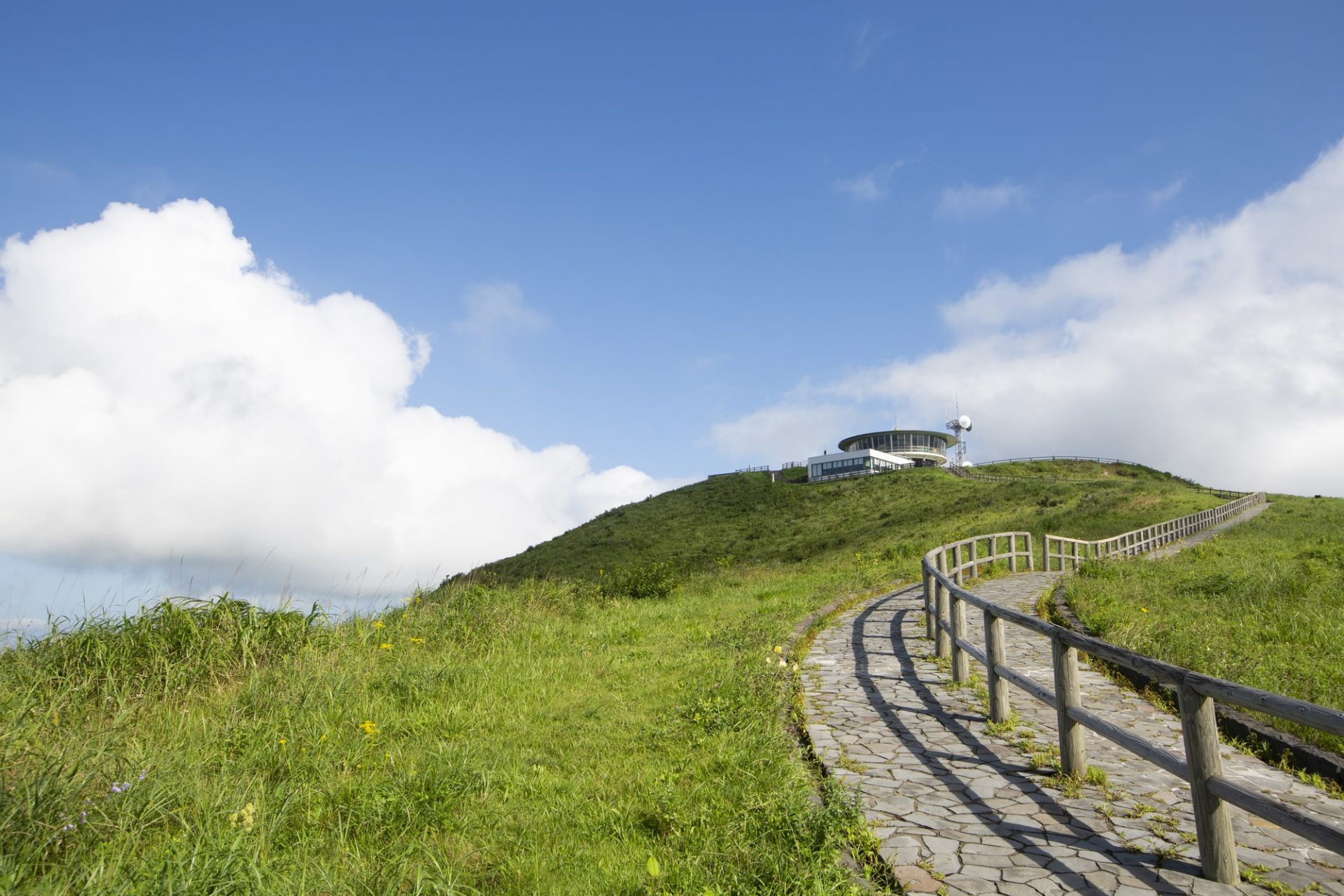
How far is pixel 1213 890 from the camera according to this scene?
3893 millimetres

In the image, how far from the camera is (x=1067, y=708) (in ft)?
18.3

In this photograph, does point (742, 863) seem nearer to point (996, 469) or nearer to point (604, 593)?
point (604, 593)

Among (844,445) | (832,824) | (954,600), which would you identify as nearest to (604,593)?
(954,600)

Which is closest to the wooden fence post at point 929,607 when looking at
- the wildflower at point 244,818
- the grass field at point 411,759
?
the grass field at point 411,759

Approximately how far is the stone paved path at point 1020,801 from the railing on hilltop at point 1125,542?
13.1 m

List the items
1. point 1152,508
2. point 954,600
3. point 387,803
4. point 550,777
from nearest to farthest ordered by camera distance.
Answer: point 387,803 < point 550,777 < point 954,600 < point 1152,508

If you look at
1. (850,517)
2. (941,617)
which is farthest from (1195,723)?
(850,517)

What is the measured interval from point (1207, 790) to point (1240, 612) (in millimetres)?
8707

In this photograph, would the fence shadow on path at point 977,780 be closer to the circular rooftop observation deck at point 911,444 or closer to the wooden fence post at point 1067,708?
the wooden fence post at point 1067,708

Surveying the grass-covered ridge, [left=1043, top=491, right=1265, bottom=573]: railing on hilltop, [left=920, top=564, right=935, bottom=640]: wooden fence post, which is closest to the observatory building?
the grass-covered ridge

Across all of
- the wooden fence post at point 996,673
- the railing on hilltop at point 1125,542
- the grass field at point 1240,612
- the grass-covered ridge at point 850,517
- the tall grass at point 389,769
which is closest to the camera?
the tall grass at point 389,769

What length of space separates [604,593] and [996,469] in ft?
227

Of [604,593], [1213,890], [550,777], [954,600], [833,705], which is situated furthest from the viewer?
[604,593]

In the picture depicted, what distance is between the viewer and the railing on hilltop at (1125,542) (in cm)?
2214
